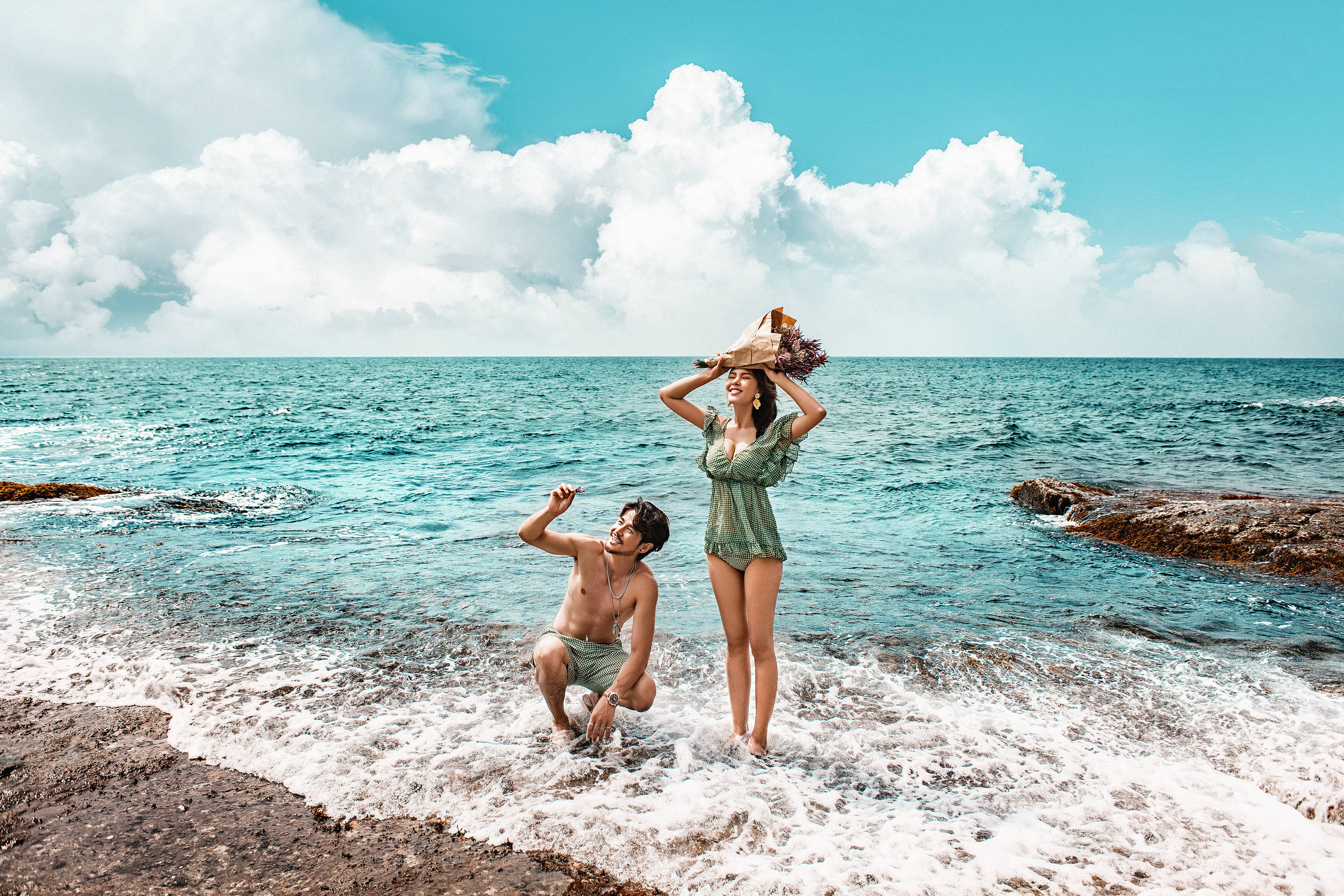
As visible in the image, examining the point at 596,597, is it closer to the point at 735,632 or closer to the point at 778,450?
the point at 735,632

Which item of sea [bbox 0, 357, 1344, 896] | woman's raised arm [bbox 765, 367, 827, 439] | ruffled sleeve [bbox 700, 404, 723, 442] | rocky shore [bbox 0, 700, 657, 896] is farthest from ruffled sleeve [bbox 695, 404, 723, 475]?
rocky shore [bbox 0, 700, 657, 896]

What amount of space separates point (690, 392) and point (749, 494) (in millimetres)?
679

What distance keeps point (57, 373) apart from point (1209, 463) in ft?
341

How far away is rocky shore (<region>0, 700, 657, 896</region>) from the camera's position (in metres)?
3.01

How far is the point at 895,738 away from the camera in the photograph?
4457 millimetres

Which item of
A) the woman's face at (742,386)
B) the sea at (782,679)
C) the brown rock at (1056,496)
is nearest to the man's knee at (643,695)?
the sea at (782,679)

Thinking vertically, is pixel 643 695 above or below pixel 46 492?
above

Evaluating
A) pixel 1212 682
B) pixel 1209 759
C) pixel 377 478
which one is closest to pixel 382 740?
pixel 1209 759

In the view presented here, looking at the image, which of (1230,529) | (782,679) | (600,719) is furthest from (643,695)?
(1230,529)

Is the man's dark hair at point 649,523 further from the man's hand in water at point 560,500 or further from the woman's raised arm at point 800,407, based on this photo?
the woman's raised arm at point 800,407

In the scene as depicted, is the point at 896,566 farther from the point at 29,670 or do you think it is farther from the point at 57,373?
the point at 57,373

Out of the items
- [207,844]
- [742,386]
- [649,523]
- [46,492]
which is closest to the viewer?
[207,844]

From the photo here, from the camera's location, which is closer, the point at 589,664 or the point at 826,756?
the point at 826,756

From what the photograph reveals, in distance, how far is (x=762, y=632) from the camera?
4156 mm
